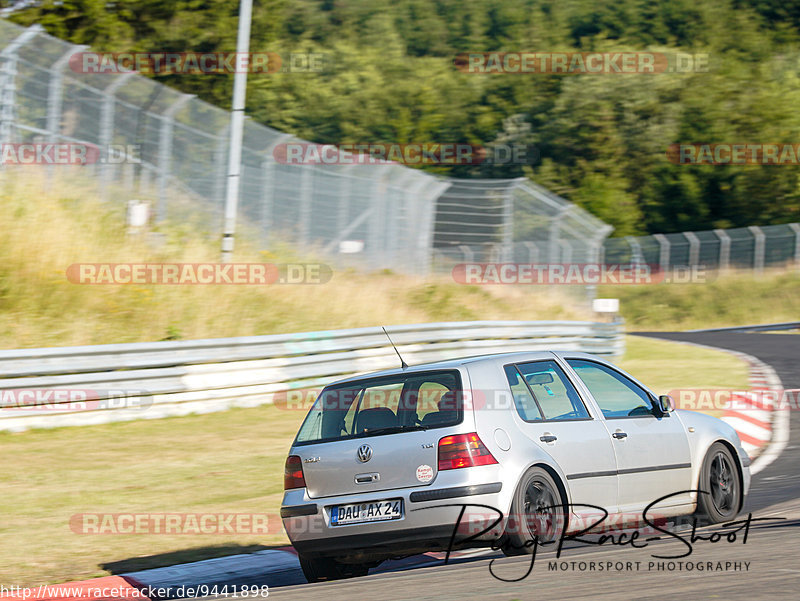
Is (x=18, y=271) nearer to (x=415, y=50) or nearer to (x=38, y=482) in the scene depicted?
(x=38, y=482)

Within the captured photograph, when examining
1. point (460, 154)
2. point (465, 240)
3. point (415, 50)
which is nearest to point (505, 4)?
→ point (415, 50)

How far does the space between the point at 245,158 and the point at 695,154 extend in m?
40.9

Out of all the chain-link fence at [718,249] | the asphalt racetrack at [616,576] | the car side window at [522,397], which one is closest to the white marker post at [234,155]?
the asphalt racetrack at [616,576]

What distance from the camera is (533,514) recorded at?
6.32 metres

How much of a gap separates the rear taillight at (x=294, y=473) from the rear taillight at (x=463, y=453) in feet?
3.26

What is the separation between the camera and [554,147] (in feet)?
195

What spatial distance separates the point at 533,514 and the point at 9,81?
43.9 feet

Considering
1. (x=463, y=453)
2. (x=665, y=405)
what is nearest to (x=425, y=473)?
(x=463, y=453)

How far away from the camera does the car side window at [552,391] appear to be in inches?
271

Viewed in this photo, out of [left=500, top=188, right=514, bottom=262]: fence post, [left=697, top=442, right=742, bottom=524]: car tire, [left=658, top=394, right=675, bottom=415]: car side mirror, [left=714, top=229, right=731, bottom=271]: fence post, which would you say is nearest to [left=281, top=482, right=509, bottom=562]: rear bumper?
[left=658, top=394, right=675, bottom=415]: car side mirror

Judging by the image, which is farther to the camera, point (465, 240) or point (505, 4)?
point (505, 4)

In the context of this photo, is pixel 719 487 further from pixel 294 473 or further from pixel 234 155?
pixel 234 155

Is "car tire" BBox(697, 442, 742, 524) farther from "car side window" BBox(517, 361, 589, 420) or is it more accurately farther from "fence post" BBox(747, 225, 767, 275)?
"fence post" BBox(747, 225, 767, 275)

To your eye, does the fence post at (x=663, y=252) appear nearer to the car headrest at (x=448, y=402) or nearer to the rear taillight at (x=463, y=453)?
the car headrest at (x=448, y=402)
